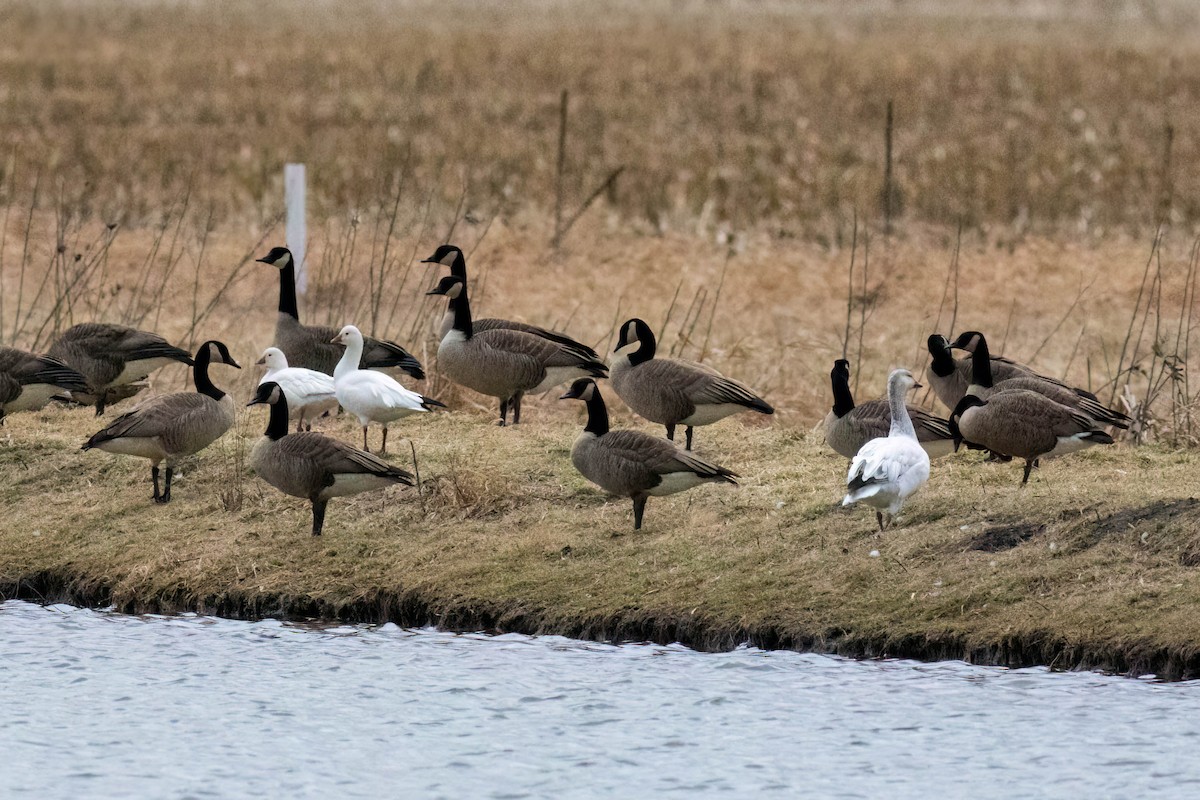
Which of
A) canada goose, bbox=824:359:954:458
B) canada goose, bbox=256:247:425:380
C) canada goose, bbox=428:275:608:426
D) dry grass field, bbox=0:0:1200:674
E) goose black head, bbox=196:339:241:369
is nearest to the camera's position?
dry grass field, bbox=0:0:1200:674

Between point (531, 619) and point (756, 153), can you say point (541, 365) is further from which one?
point (756, 153)

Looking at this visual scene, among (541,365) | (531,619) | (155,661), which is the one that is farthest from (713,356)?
(155,661)

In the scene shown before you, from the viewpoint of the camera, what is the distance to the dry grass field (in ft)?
36.8

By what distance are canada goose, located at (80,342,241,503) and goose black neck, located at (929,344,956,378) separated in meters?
5.40

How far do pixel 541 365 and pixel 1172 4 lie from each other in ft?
309

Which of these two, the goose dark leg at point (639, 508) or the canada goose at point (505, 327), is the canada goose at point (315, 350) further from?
the goose dark leg at point (639, 508)

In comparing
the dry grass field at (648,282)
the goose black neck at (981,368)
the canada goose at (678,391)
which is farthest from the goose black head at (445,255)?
the goose black neck at (981,368)

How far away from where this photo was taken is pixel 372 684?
32.8 ft

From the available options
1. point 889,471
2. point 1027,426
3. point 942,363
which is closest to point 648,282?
point 942,363

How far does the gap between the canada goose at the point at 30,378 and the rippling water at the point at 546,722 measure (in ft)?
11.2

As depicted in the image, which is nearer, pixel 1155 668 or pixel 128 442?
pixel 1155 668

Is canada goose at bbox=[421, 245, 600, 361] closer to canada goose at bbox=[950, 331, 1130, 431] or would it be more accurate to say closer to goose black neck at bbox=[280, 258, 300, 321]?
goose black neck at bbox=[280, 258, 300, 321]

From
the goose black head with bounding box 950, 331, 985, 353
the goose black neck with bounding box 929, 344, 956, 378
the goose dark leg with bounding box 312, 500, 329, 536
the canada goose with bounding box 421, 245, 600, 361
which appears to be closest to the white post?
the canada goose with bounding box 421, 245, 600, 361

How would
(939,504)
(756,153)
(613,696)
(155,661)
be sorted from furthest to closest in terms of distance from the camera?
(756,153)
(939,504)
(155,661)
(613,696)
